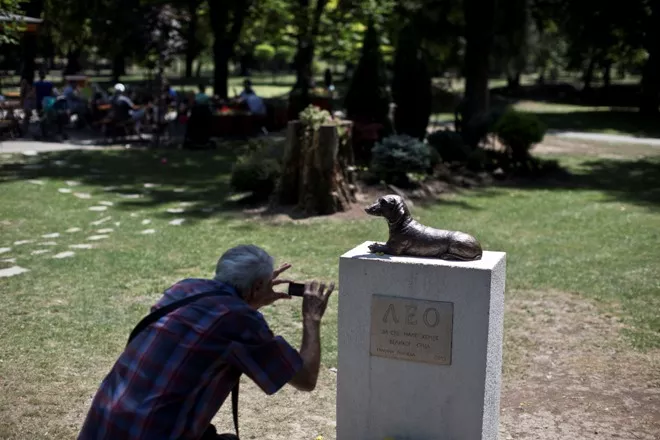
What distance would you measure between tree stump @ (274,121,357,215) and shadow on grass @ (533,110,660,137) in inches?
596

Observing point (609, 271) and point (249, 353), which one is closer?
point (249, 353)

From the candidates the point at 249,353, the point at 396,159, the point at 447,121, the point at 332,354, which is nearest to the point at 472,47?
the point at 447,121

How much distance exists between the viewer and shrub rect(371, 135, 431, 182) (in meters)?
14.4

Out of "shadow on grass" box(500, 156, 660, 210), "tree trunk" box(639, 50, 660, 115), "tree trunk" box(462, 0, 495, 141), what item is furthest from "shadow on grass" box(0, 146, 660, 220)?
"tree trunk" box(639, 50, 660, 115)

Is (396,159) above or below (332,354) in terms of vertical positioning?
above

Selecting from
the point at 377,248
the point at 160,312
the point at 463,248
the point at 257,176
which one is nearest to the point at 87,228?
the point at 257,176

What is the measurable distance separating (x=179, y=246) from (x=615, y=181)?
9.90 meters

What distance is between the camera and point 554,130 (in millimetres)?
27953

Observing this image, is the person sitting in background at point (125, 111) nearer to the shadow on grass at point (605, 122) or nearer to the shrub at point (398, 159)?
the shrub at point (398, 159)

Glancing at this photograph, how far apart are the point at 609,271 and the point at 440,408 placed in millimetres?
5710

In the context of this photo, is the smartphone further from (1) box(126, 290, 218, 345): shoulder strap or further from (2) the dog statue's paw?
(2) the dog statue's paw

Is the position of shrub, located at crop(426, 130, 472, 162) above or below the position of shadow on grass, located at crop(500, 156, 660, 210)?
above

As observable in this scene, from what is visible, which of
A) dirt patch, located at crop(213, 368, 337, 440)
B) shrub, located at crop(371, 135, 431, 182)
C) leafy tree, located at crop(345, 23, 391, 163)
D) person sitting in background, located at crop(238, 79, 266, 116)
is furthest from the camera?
person sitting in background, located at crop(238, 79, 266, 116)

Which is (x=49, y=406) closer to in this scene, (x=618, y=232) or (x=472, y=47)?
(x=618, y=232)
